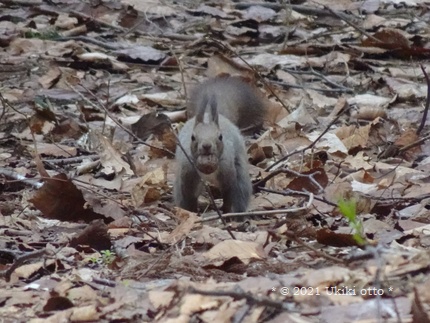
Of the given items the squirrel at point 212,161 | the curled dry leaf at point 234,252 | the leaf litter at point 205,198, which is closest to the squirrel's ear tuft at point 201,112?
the squirrel at point 212,161

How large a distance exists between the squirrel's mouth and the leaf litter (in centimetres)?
32

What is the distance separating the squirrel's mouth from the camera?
17.6ft

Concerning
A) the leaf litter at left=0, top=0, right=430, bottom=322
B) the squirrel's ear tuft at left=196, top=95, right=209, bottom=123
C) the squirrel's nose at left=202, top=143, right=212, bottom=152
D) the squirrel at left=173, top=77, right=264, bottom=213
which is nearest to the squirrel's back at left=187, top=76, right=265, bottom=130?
the leaf litter at left=0, top=0, right=430, bottom=322

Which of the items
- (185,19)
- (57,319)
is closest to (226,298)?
(57,319)

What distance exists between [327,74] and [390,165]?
2667 mm

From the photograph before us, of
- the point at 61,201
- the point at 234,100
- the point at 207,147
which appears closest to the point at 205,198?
the point at 234,100

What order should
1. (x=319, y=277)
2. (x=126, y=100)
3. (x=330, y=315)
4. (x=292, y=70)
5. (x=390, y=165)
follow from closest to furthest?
(x=330, y=315), (x=319, y=277), (x=390, y=165), (x=126, y=100), (x=292, y=70)

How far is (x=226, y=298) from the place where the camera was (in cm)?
297

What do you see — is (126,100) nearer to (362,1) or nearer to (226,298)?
(362,1)

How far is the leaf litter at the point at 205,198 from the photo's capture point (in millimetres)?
3125

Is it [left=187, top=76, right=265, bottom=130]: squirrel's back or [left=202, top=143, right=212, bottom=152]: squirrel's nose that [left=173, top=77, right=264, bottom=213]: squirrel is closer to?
[left=202, top=143, right=212, bottom=152]: squirrel's nose

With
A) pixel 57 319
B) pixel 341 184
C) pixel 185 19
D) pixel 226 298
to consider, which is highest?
pixel 226 298

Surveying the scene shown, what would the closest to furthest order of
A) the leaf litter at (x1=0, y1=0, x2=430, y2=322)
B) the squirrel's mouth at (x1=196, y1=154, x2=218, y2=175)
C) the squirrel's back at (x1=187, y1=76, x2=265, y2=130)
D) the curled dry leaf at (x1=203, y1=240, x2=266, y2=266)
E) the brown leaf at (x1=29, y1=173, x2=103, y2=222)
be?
the leaf litter at (x1=0, y1=0, x2=430, y2=322) → the curled dry leaf at (x1=203, y1=240, x2=266, y2=266) → the brown leaf at (x1=29, y1=173, x2=103, y2=222) → the squirrel's mouth at (x1=196, y1=154, x2=218, y2=175) → the squirrel's back at (x1=187, y1=76, x2=265, y2=130)

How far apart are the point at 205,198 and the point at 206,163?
37.8 inches
